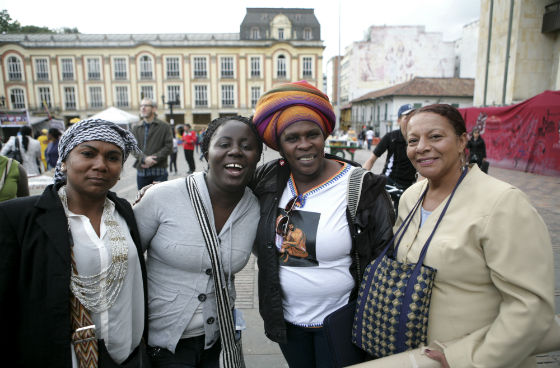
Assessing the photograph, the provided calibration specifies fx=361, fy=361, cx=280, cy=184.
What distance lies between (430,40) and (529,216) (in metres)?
51.5

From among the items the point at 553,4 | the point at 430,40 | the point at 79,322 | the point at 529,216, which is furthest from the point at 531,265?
the point at 430,40

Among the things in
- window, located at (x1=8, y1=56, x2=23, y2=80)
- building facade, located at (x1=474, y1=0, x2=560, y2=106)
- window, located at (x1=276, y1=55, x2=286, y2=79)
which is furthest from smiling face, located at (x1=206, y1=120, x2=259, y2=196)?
window, located at (x1=8, y1=56, x2=23, y2=80)

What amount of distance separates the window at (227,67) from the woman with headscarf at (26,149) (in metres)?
40.1

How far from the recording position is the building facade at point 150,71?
145 feet

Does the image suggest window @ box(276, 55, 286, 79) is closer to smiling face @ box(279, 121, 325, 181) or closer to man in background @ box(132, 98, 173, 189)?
man in background @ box(132, 98, 173, 189)

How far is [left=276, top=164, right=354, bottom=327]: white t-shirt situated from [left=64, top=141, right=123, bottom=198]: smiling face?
35.7 inches

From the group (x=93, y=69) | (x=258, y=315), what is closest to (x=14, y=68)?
(x=93, y=69)

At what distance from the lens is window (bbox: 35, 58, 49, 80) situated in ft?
146

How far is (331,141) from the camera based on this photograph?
14.0 metres

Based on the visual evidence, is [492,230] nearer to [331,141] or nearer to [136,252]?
[136,252]

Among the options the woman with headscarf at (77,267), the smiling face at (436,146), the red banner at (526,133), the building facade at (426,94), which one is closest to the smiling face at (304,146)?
the smiling face at (436,146)

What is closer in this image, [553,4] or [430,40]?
[553,4]

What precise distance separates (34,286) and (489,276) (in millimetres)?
1789

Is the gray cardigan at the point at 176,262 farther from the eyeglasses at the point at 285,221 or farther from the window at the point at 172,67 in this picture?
the window at the point at 172,67
